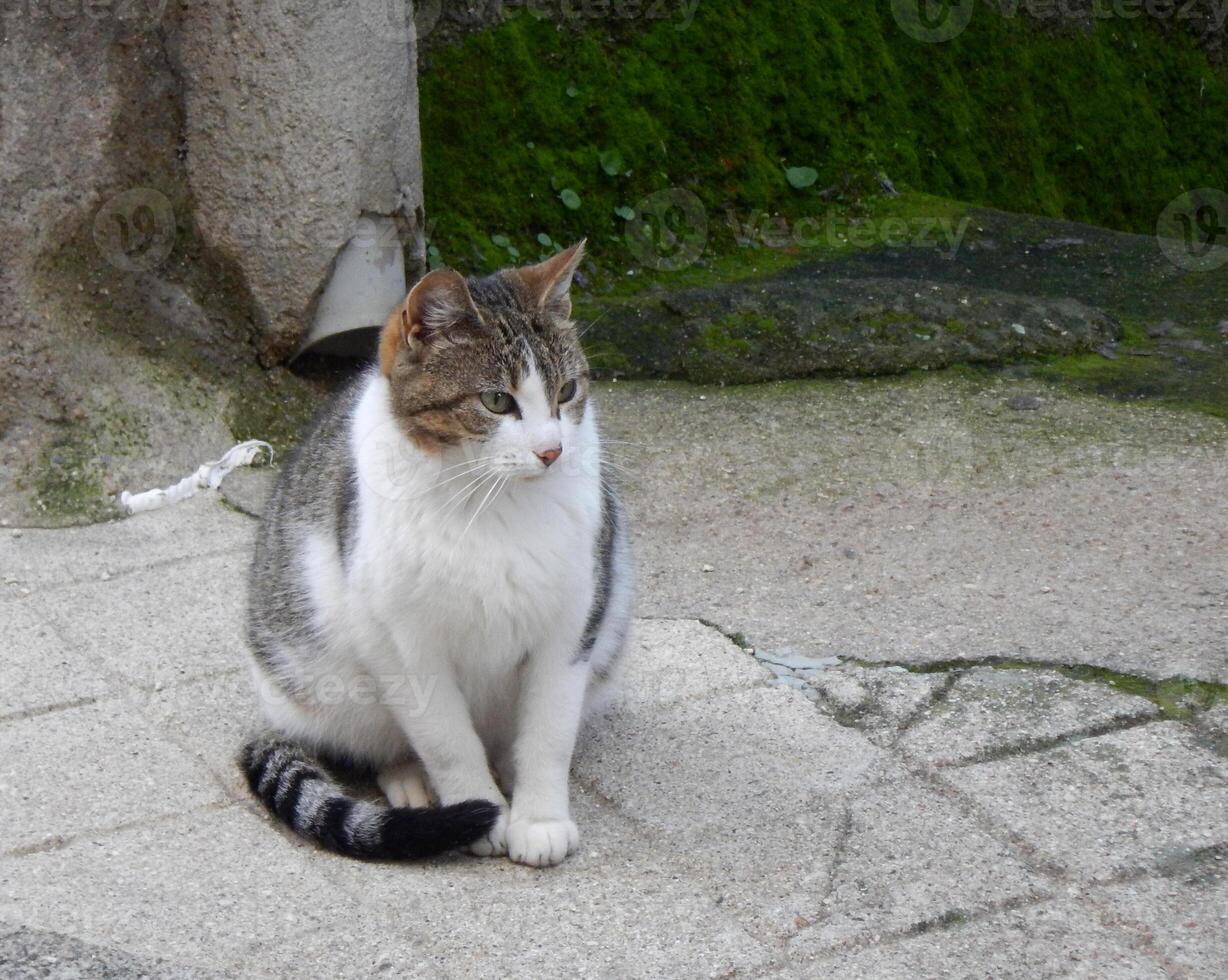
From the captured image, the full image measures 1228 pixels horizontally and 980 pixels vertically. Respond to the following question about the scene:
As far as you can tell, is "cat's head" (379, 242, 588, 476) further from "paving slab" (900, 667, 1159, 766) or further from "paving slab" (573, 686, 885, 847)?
"paving slab" (900, 667, 1159, 766)

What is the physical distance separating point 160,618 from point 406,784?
1.20 meters

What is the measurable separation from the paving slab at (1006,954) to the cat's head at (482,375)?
3.68 feet

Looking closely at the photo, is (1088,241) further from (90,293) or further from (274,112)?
(90,293)

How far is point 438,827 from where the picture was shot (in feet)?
9.84

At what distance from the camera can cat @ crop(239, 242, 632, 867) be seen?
9.89 feet

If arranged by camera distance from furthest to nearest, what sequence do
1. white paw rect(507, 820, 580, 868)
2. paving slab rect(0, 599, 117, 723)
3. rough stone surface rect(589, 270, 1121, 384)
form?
rough stone surface rect(589, 270, 1121, 384), paving slab rect(0, 599, 117, 723), white paw rect(507, 820, 580, 868)

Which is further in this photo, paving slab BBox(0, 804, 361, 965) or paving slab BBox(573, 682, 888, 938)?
paving slab BBox(573, 682, 888, 938)

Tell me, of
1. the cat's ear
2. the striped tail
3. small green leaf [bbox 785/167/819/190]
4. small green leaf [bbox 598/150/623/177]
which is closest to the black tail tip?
the striped tail

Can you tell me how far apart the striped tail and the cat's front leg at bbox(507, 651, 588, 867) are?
5.0 inches

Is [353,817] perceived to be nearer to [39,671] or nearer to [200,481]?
[39,671]

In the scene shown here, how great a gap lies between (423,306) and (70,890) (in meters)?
1.35

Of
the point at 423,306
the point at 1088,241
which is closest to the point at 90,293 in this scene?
the point at 423,306

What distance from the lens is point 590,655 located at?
10.9 feet

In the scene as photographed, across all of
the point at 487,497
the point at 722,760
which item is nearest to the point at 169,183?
the point at 487,497
